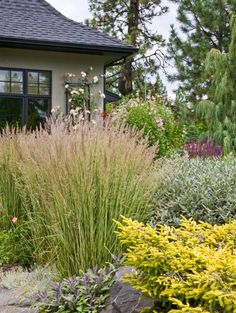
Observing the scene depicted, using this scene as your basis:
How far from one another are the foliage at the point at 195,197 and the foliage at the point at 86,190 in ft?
0.55

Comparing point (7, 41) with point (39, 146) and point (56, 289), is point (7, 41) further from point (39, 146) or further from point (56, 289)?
point (56, 289)

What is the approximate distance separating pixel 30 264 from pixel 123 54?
24.8ft

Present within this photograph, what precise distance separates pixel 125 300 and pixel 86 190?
1.10 metres

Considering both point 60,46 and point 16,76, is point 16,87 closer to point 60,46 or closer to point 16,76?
point 16,76

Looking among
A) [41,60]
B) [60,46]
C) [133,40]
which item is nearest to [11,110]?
[41,60]

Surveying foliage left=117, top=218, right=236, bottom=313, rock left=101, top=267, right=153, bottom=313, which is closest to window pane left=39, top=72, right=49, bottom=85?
rock left=101, top=267, right=153, bottom=313

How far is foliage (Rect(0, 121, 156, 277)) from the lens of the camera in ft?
13.9

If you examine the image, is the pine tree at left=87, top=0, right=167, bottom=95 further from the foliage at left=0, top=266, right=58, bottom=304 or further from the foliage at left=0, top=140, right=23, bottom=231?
the foliage at left=0, top=266, right=58, bottom=304

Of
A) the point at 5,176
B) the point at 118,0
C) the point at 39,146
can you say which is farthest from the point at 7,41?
the point at 118,0

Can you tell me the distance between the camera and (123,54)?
1198cm

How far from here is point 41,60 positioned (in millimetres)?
11695

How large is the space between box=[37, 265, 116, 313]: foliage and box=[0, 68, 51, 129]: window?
26.4 feet

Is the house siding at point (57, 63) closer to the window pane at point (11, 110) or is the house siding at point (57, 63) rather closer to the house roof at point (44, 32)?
the house roof at point (44, 32)

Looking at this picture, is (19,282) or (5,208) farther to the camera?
(5,208)
